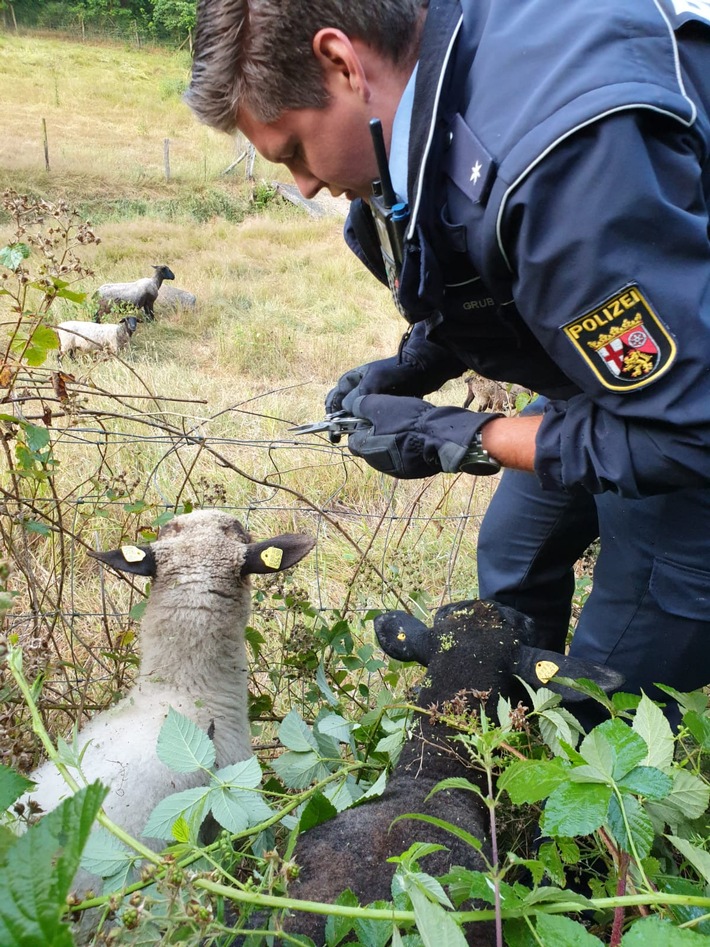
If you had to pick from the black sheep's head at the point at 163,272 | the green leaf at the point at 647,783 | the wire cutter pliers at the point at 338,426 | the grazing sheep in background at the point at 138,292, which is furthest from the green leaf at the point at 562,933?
the black sheep's head at the point at 163,272

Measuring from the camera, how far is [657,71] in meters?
1.56

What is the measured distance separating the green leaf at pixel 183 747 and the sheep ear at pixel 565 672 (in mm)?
1059

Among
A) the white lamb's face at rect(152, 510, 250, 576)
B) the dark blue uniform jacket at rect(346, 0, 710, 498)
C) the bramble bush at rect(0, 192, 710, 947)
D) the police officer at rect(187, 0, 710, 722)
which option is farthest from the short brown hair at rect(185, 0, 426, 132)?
the white lamb's face at rect(152, 510, 250, 576)

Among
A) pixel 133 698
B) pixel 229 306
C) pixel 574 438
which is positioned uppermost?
pixel 574 438

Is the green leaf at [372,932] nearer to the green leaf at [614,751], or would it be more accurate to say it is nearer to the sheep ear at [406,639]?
the green leaf at [614,751]

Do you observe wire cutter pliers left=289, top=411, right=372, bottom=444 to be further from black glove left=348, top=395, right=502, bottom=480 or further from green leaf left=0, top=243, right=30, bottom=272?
green leaf left=0, top=243, right=30, bottom=272

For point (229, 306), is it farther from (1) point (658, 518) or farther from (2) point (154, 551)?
(1) point (658, 518)

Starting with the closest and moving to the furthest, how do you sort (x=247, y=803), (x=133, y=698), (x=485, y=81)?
1. (x=247, y=803)
2. (x=485, y=81)
3. (x=133, y=698)

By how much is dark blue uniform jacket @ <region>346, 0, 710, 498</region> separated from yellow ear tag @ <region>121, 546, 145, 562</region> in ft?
4.80

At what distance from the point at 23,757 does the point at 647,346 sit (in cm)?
215

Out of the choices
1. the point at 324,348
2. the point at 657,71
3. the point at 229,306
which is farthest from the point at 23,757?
the point at 229,306

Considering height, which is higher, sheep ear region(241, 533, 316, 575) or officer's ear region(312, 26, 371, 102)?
officer's ear region(312, 26, 371, 102)

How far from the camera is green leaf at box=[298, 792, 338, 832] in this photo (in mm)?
1737

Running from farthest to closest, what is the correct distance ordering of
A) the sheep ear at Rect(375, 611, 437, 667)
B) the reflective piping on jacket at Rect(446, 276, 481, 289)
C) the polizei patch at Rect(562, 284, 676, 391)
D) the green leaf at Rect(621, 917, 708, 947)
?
the sheep ear at Rect(375, 611, 437, 667)
the reflective piping on jacket at Rect(446, 276, 481, 289)
the polizei patch at Rect(562, 284, 676, 391)
the green leaf at Rect(621, 917, 708, 947)
